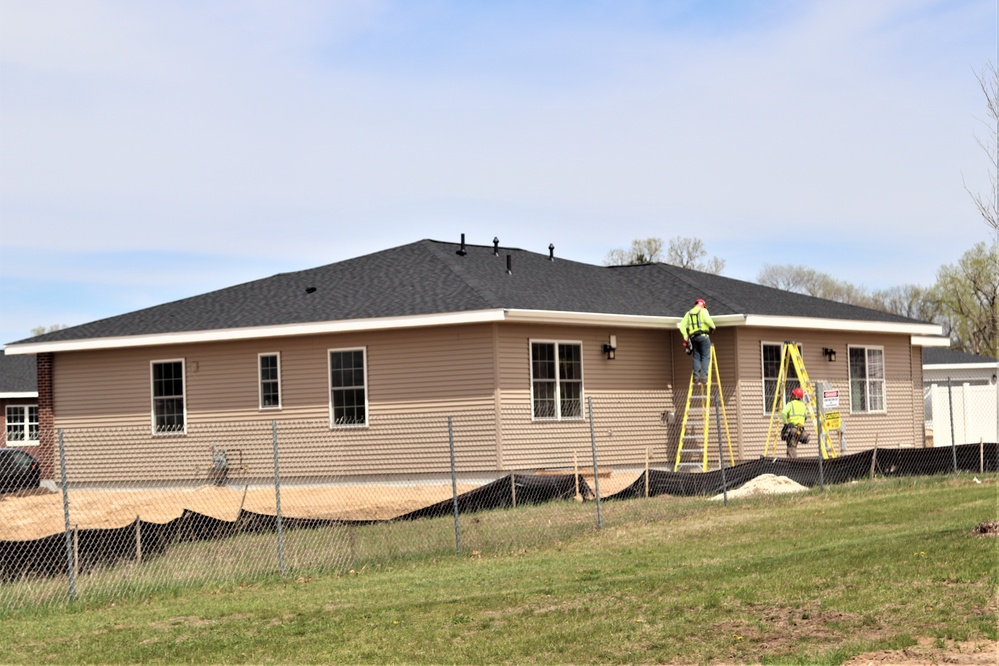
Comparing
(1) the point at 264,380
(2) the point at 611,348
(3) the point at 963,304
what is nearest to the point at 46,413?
(1) the point at 264,380

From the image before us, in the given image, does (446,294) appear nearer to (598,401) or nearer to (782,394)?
(598,401)

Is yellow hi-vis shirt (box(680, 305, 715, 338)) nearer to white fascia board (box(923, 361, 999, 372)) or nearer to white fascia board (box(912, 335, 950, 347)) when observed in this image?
white fascia board (box(912, 335, 950, 347))

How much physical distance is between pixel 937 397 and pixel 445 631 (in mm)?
23351

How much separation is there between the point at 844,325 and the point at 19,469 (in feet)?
58.7

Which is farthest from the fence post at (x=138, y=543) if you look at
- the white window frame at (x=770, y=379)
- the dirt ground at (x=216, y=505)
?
the white window frame at (x=770, y=379)

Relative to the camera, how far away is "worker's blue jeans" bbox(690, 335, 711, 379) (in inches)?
930

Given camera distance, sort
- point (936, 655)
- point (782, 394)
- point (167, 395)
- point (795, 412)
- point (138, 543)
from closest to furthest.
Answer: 1. point (936, 655)
2. point (138, 543)
3. point (795, 412)
4. point (782, 394)
5. point (167, 395)

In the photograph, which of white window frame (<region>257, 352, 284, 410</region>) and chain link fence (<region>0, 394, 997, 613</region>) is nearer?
chain link fence (<region>0, 394, 997, 613</region>)

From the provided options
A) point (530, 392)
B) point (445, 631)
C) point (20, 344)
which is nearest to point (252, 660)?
point (445, 631)

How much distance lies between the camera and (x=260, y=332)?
23.8 meters

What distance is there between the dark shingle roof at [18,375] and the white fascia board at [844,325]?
25.9 metres

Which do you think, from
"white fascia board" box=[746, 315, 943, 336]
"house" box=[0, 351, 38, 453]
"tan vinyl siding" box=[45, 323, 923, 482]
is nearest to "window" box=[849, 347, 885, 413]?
"tan vinyl siding" box=[45, 323, 923, 482]

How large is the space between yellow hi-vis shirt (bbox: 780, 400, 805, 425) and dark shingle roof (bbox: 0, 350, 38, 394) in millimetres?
26723

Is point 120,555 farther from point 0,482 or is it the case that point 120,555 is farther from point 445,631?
point 0,482
